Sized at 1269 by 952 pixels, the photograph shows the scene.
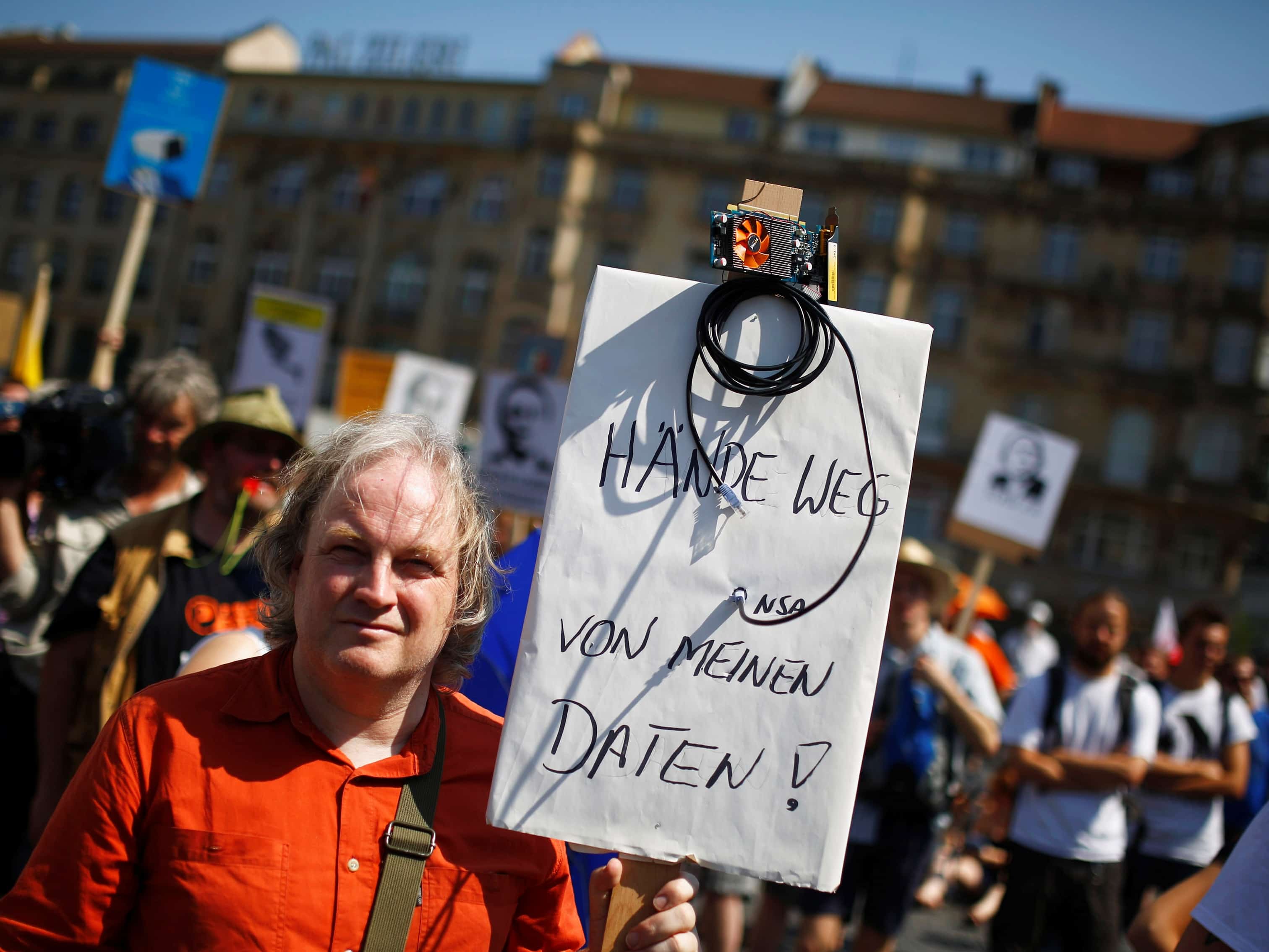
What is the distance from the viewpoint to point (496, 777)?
5.35ft

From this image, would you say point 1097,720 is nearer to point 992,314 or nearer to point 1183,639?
point 1183,639

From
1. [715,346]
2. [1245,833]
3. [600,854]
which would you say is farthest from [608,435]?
[1245,833]

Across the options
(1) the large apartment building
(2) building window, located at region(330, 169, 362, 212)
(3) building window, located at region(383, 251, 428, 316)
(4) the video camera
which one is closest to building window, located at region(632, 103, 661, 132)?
(1) the large apartment building

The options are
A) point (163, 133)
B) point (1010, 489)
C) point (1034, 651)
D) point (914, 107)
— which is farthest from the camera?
point (914, 107)

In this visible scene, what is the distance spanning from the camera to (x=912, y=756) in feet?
15.1

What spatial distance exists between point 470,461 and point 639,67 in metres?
39.1

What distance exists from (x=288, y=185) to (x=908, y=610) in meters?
39.4

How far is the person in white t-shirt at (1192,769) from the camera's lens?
4.96 metres

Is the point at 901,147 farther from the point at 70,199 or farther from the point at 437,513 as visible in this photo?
the point at 437,513

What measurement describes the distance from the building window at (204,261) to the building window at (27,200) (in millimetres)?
8938

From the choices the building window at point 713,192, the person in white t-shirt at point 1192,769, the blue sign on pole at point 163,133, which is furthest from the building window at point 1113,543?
the blue sign on pole at point 163,133

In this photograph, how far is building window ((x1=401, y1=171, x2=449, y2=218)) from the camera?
126 feet

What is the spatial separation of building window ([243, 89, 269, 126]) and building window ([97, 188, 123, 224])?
6.19m

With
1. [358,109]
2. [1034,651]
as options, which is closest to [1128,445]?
[1034,651]
